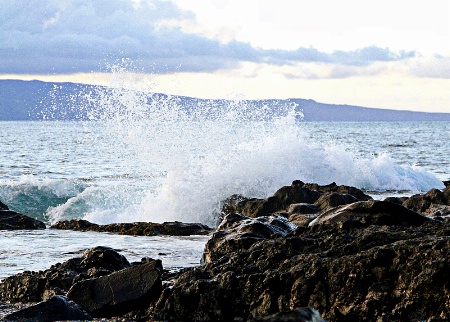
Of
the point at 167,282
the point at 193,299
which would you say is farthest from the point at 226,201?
the point at 193,299

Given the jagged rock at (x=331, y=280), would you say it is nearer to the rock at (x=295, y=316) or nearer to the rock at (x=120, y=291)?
the rock at (x=120, y=291)

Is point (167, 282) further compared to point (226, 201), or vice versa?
point (226, 201)

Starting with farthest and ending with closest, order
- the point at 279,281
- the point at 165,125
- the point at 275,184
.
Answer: the point at 165,125 < the point at 275,184 < the point at 279,281

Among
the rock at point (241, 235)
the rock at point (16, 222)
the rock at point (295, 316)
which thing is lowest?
the rock at point (16, 222)

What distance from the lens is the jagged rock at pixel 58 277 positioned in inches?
255

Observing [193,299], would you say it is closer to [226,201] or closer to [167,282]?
[167,282]

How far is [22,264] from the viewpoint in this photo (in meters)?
8.28

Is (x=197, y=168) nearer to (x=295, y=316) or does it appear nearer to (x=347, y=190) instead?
(x=347, y=190)

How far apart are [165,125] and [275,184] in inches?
136

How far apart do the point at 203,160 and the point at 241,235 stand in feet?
36.0

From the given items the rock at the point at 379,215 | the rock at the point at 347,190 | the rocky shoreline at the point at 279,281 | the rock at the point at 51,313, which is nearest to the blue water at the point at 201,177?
the rock at the point at 347,190

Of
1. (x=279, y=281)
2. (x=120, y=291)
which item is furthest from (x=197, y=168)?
(x=279, y=281)

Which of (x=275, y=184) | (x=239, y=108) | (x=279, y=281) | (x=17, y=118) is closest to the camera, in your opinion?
(x=279, y=281)

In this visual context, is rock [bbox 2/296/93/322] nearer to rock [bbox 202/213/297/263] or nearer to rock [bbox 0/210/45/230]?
rock [bbox 202/213/297/263]
